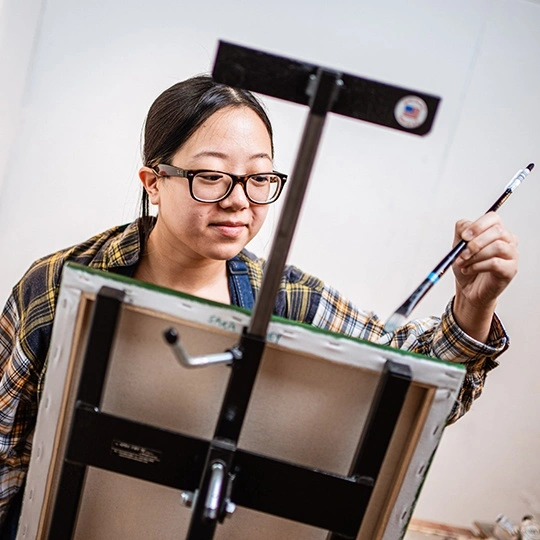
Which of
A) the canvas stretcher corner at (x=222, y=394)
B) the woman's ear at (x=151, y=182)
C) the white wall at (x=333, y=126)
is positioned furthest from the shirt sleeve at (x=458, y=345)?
the white wall at (x=333, y=126)

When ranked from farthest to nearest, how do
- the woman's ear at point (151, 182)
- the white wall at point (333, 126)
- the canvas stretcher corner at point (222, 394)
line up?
the white wall at point (333, 126)
the woman's ear at point (151, 182)
the canvas stretcher corner at point (222, 394)

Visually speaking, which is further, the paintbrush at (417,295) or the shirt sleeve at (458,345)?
the shirt sleeve at (458,345)

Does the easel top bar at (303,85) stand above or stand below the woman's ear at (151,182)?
above

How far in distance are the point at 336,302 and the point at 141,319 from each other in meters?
0.64

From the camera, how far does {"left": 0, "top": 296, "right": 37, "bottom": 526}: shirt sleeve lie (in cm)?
90

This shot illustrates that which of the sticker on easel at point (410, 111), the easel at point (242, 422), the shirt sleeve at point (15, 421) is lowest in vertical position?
the shirt sleeve at point (15, 421)

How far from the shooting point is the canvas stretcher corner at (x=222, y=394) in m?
0.64

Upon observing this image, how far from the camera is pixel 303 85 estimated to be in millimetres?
587

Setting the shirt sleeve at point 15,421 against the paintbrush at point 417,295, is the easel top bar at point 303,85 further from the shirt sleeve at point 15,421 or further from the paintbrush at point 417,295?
the shirt sleeve at point 15,421

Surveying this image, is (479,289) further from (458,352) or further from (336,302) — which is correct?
(336,302)

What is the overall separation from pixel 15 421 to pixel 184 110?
0.60 meters

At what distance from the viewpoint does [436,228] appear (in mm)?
2244

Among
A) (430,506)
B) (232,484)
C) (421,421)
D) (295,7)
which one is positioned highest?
(295,7)

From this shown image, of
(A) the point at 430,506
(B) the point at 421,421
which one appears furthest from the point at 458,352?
(A) the point at 430,506
